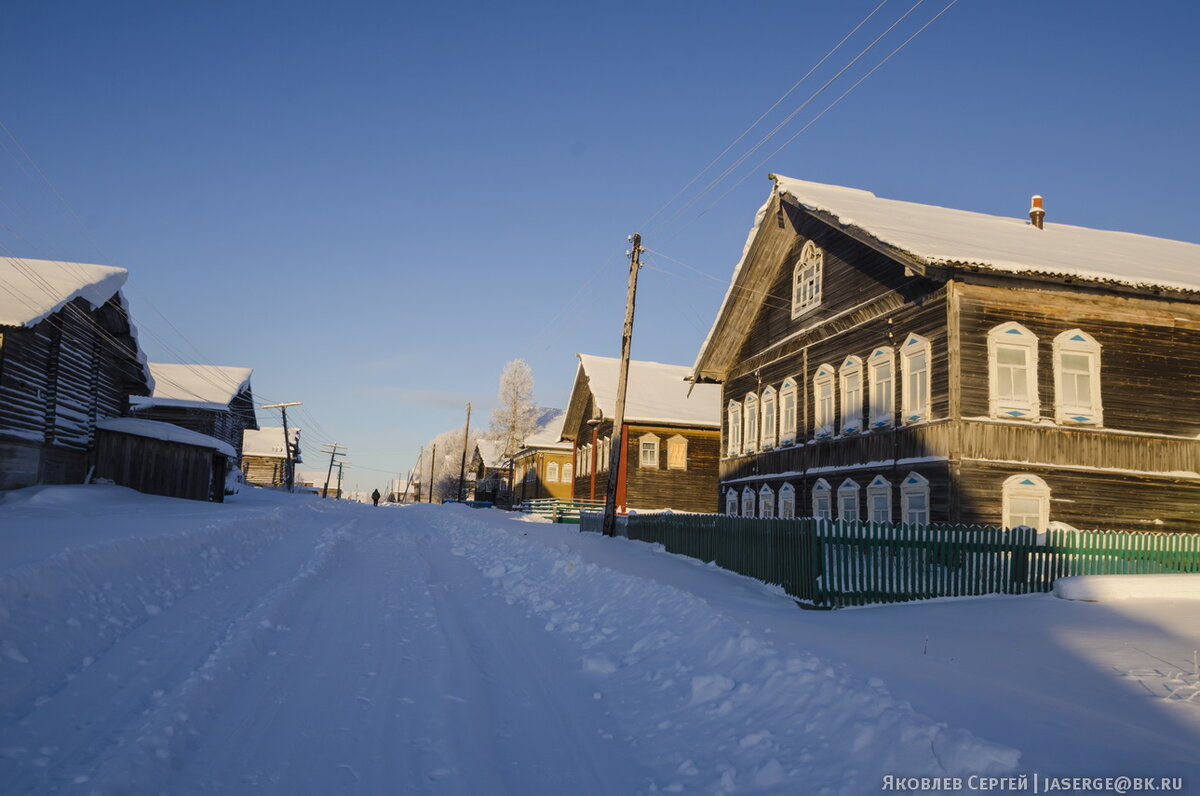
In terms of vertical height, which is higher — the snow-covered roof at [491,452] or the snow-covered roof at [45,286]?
the snow-covered roof at [45,286]

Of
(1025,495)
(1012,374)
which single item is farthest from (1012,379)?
(1025,495)

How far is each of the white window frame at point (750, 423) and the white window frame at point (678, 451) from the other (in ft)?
38.5

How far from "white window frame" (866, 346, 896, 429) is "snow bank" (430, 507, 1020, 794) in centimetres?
1145

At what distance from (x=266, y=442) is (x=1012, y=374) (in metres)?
84.5

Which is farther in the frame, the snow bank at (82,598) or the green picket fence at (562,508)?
the green picket fence at (562,508)

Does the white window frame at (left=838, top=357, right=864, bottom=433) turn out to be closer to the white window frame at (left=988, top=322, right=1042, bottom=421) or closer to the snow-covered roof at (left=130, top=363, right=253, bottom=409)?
the white window frame at (left=988, top=322, right=1042, bottom=421)

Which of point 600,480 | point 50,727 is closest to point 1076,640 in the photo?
point 50,727

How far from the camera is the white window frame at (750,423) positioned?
90.8ft

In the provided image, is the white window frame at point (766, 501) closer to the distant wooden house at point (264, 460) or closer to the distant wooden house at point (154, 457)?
the distant wooden house at point (154, 457)

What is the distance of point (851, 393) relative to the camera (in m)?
21.4

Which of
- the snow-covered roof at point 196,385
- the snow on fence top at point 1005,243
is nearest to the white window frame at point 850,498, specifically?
the snow on fence top at point 1005,243

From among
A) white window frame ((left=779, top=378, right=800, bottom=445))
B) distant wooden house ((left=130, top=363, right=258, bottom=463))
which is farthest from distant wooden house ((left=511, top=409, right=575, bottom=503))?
white window frame ((left=779, top=378, right=800, bottom=445))

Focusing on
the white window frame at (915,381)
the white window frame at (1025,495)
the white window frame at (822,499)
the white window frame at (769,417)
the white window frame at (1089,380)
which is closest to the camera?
the white window frame at (1025,495)

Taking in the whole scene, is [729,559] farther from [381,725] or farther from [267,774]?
[267,774]
